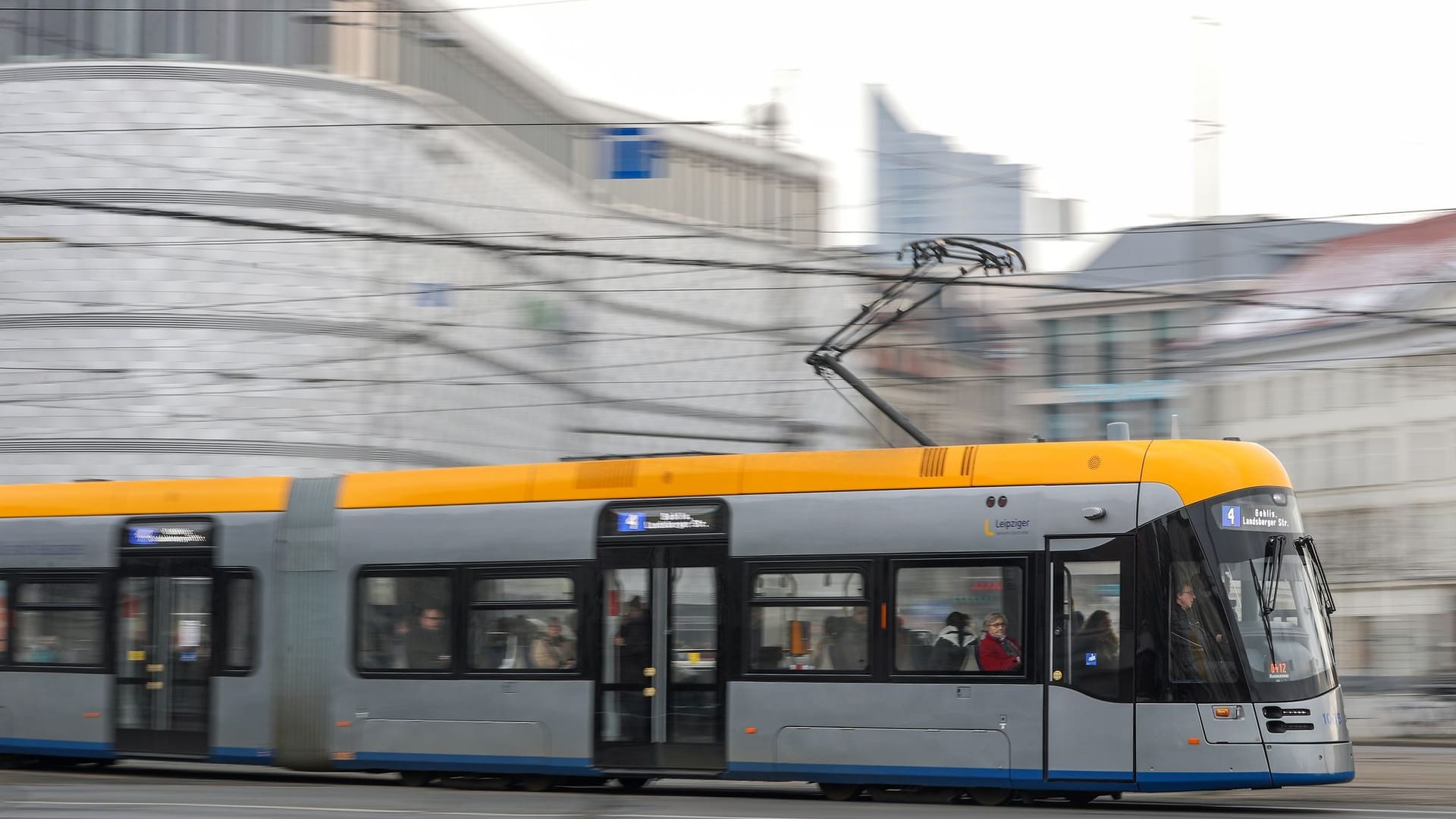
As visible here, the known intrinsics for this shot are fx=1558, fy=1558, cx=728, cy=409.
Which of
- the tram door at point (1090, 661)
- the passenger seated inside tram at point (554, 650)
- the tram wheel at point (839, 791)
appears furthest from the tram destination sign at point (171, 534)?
the tram door at point (1090, 661)

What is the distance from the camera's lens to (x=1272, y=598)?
409 inches

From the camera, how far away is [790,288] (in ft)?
84.6

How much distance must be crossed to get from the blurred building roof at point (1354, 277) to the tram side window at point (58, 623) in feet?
87.2

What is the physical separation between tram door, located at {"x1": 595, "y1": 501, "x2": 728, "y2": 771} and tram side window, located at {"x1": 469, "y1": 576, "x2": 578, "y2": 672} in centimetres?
35

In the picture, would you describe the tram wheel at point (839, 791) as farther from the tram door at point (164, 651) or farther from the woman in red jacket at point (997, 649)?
the tram door at point (164, 651)

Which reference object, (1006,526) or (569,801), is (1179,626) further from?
(569,801)

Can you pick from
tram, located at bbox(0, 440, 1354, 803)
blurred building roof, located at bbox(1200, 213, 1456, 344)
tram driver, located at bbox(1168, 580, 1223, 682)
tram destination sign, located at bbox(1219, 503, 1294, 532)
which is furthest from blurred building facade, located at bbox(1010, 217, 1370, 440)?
tram driver, located at bbox(1168, 580, 1223, 682)

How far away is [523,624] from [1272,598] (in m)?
5.66

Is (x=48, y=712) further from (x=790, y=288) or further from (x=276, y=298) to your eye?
(x=276, y=298)

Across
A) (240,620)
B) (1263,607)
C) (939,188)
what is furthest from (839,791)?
(939,188)

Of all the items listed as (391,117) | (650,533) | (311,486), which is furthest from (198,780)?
(391,117)

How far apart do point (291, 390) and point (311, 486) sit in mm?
19050

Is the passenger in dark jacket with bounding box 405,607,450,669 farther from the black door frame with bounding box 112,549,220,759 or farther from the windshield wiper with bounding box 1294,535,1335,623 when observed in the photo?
the windshield wiper with bounding box 1294,535,1335,623

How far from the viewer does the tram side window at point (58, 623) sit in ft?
45.6
